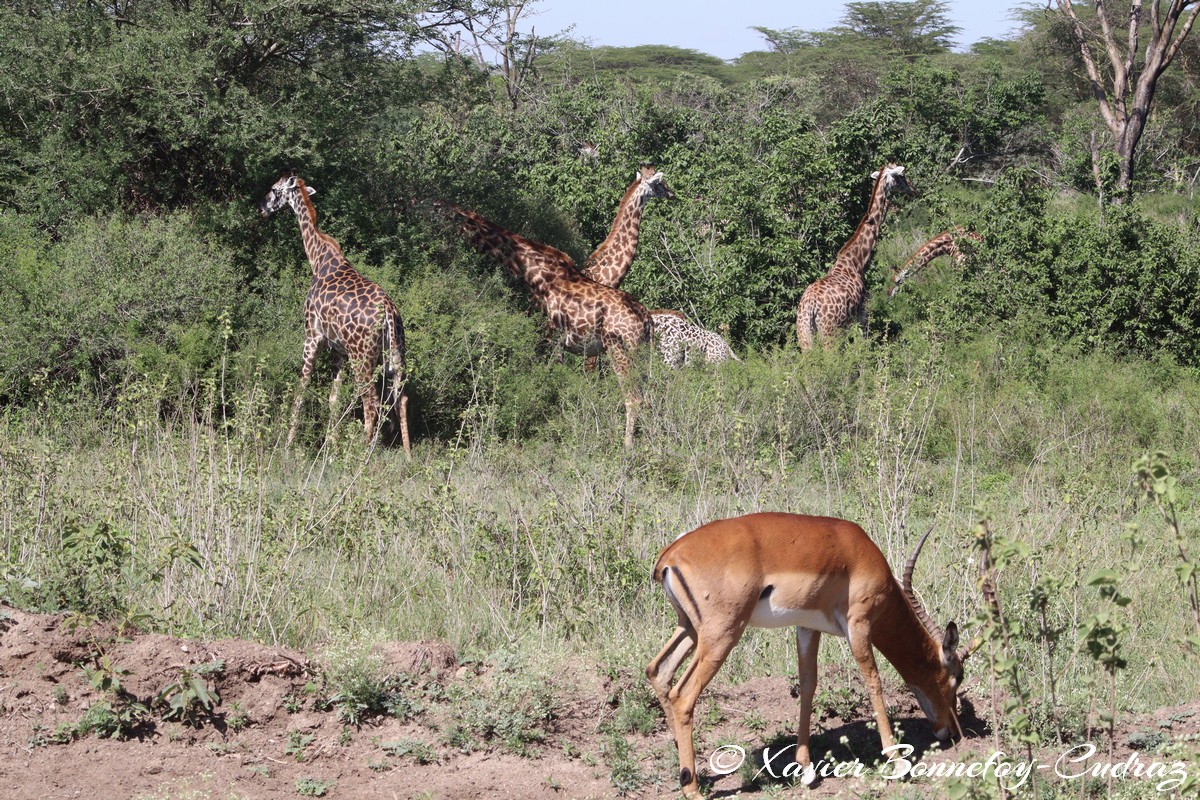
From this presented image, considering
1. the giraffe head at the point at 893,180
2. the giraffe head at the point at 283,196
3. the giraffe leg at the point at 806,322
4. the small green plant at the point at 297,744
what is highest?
the giraffe head at the point at 893,180

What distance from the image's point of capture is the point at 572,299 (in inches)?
536

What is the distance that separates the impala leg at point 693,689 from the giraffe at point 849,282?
8735 millimetres

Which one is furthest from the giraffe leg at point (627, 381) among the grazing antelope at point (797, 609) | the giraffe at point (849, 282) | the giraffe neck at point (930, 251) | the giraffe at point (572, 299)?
the giraffe neck at point (930, 251)

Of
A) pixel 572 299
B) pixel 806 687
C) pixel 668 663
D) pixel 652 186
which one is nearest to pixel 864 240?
pixel 652 186

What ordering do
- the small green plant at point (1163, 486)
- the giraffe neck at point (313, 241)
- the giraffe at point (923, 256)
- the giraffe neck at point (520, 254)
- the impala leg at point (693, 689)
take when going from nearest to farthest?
the small green plant at point (1163, 486), the impala leg at point (693, 689), the giraffe neck at point (313, 241), the giraffe neck at point (520, 254), the giraffe at point (923, 256)

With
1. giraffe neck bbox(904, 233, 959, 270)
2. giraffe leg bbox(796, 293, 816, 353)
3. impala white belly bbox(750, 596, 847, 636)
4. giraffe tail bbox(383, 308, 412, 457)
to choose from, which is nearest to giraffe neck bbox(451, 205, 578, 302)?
giraffe tail bbox(383, 308, 412, 457)

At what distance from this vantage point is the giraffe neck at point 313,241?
12.4m

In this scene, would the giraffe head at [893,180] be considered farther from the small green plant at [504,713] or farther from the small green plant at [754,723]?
the small green plant at [504,713]

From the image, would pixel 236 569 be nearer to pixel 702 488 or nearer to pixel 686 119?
pixel 702 488

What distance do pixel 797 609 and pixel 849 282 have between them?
32.6 feet

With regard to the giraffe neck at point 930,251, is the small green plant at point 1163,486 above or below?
below

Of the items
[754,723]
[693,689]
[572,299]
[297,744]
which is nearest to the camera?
[693,689]

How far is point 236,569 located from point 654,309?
31.4 feet

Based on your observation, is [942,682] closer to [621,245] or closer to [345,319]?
[345,319]
